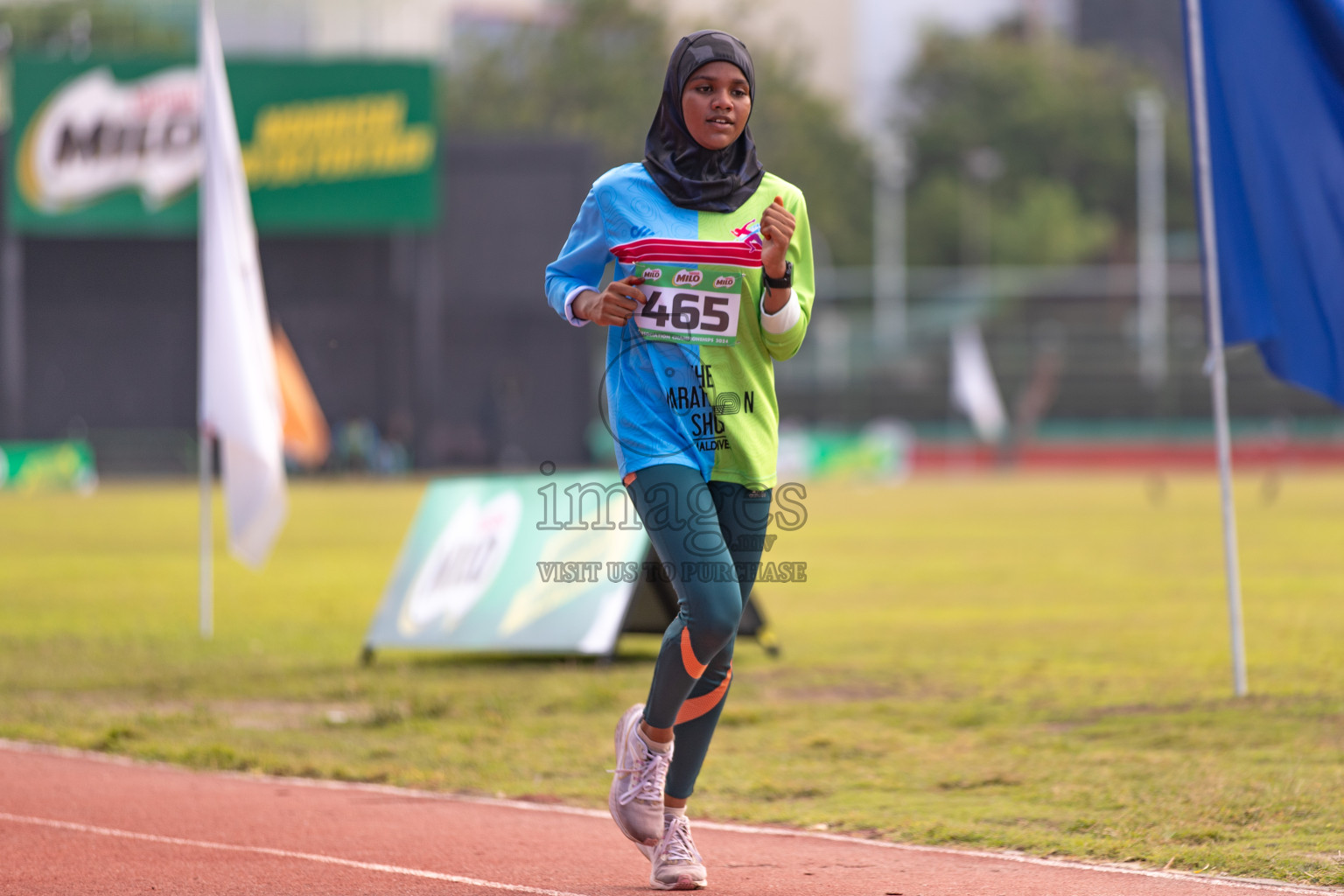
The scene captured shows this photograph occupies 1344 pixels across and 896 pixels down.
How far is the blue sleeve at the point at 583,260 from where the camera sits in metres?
5.09

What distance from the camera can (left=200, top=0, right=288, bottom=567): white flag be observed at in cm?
1159

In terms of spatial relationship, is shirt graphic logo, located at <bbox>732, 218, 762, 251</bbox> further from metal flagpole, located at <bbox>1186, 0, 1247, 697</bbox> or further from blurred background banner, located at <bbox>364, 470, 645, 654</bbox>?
blurred background banner, located at <bbox>364, 470, 645, 654</bbox>

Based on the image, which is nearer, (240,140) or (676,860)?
(676,860)

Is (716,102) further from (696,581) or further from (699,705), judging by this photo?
(699,705)

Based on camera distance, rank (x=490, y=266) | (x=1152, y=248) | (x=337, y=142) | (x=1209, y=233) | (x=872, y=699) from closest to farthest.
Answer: (x=1209, y=233) < (x=872, y=699) < (x=337, y=142) < (x=490, y=266) < (x=1152, y=248)

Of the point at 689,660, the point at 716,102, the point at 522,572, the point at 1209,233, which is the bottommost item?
the point at 522,572

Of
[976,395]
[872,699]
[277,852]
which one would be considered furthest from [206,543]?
[976,395]

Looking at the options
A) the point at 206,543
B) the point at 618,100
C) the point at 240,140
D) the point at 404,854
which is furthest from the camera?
the point at 618,100

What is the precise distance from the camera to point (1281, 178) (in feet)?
28.0

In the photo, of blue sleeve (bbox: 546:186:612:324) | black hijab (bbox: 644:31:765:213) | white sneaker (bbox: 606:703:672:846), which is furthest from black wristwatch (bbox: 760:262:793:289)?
white sneaker (bbox: 606:703:672:846)

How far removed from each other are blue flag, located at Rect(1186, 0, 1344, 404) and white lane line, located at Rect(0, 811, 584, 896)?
498 centimetres

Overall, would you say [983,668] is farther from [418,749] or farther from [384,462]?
[384,462]

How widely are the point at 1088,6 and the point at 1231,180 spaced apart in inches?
3491

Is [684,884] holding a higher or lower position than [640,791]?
lower
